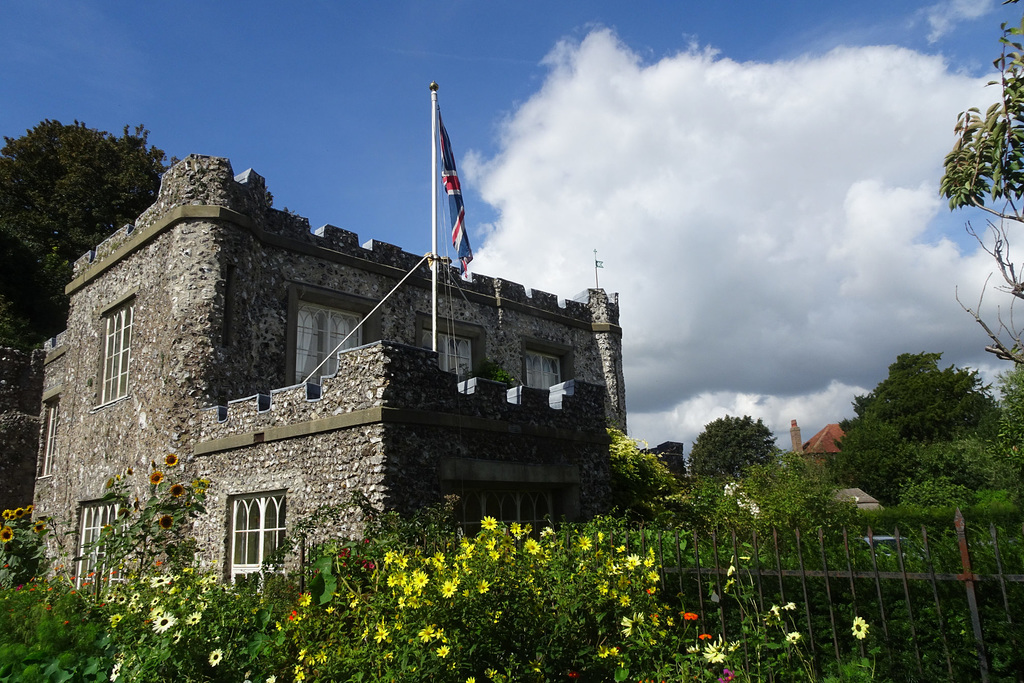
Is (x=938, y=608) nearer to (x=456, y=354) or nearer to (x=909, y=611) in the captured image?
(x=909, y=611)

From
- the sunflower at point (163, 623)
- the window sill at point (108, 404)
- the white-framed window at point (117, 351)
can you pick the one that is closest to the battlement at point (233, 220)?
the white-framed window at point (117, 351)

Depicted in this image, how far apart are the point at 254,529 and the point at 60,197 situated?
2398 cm

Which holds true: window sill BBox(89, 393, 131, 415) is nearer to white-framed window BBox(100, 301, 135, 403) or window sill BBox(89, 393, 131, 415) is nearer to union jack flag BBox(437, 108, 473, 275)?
white-framed window BBox(100, 301, 135, 403)

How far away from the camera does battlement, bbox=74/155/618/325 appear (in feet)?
37.1

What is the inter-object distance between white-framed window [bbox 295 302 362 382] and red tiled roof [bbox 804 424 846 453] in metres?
46.0

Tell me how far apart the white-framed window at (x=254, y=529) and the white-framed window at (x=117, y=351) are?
12.7ft

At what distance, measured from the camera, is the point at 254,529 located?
9594 mm

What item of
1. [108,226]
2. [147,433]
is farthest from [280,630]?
[108,226]

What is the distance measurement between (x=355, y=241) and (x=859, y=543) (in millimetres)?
10213

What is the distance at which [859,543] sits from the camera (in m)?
5.57

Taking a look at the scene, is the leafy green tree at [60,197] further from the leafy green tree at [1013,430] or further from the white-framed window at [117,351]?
the leafy green tree at [1013,430]

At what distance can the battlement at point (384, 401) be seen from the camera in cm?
867

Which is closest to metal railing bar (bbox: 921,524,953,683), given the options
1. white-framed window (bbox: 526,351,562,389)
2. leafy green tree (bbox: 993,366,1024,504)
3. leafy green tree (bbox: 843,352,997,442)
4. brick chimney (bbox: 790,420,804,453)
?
white-framed window (bbox: 526,351,562,389)

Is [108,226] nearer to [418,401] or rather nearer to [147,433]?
[147,433]
